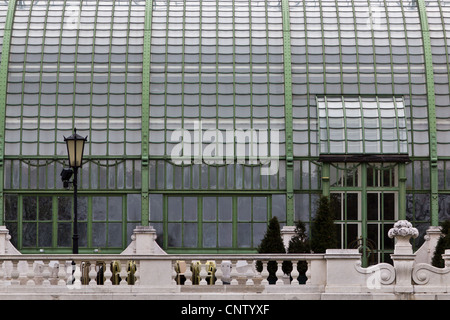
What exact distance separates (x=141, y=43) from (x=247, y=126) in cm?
505

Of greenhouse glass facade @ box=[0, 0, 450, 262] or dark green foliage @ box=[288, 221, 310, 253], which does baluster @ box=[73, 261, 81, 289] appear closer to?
dark green foliage @ box=[288, 221, 310, 253]

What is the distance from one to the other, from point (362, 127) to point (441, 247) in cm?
664

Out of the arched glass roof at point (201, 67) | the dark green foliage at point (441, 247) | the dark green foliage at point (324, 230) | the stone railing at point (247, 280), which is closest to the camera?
the stone railing at point (247, 280)

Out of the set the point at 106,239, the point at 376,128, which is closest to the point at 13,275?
the point at 106,239

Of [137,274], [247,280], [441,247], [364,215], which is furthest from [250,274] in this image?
[364,215]

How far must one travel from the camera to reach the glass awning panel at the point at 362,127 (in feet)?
113

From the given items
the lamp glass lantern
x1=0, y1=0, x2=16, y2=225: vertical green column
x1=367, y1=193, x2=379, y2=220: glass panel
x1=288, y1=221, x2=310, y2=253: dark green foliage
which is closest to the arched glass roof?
x1=0, y1=0, x2=16, y2=225: vertical green column

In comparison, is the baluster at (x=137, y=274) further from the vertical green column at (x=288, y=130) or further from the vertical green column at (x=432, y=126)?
the vertical green column at (x=432, y=126)

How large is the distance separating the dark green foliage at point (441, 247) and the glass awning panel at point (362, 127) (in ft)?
14.7

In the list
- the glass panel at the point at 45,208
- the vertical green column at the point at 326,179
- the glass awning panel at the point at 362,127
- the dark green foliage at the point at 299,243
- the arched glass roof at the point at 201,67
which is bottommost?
the dark green foliage at the point at 299,243

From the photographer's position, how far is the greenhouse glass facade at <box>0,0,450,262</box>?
113 feet

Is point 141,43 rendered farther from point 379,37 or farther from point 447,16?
point 447,16

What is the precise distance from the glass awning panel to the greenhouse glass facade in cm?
5

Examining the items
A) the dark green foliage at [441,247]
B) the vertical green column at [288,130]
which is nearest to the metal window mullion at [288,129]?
the vertical green column at [288,130]
